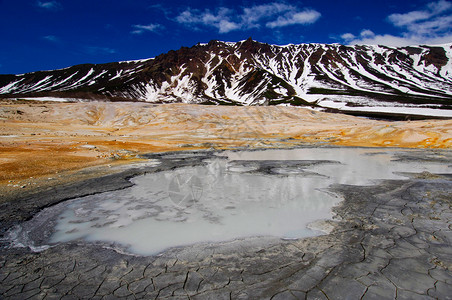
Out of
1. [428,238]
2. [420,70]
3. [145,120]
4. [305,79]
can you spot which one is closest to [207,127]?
[145,120]

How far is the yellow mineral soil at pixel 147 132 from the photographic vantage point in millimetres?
16828

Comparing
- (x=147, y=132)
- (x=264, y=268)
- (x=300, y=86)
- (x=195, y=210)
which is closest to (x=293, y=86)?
(x=300, y=86)

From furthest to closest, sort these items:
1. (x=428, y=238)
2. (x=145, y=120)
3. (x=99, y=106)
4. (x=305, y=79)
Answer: (x=305, y=79) → (x=99, y=106) → (x=145, y=120) → (x=428, y=238)

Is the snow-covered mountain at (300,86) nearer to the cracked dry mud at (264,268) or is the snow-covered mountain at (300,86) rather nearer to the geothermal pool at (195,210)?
the geothermal pool at (195,210)

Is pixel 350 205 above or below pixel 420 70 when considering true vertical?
below

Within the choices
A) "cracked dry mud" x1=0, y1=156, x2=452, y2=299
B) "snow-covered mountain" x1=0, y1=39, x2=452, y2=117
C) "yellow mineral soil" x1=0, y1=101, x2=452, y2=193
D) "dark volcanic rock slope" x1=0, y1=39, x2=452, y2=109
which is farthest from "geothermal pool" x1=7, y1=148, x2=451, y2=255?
"dark volcanic rock slope" x1=0, y1=39, x2=452, y2=109

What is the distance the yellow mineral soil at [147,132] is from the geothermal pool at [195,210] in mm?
4670

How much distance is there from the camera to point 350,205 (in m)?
7.65

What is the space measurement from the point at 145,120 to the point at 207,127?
14.3 meters

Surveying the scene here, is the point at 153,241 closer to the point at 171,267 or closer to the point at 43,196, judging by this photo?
the point at 171,267

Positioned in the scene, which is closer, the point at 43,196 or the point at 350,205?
the point at 350,205

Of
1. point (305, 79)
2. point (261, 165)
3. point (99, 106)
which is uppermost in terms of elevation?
point (305, 79)

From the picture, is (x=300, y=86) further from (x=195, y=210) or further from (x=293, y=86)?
(x=195, y=210)

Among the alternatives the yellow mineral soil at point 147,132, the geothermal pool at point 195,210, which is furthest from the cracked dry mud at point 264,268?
the yellow mineral soil at point 147,132
